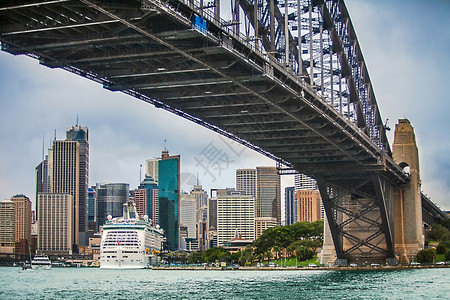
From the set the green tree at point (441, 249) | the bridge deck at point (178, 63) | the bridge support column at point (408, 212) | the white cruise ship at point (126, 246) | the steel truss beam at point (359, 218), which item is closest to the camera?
the bridge deck at point (178, 63)

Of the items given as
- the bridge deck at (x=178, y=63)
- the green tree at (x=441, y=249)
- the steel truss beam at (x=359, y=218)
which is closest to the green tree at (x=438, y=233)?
the green tree at (x=441, y=249)

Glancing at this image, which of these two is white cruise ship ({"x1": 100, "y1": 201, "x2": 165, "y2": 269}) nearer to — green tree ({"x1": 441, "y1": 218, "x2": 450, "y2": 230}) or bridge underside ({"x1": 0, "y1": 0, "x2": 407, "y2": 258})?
green tree ({"x1": 441, "y1": 218, "x2": 450, "y2": 230})

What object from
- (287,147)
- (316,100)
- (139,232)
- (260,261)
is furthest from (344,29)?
(139,232)

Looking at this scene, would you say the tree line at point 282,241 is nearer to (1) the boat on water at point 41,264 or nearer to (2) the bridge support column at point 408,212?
(2) the bridge support column at point 408,212

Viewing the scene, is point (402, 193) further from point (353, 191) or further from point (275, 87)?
point (275, 87)

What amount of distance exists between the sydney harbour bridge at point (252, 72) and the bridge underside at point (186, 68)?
0.07m

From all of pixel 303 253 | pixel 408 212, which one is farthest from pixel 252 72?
pixel 303 253

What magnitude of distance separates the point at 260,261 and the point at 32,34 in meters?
108

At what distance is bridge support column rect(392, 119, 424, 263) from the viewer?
8900 centimetres

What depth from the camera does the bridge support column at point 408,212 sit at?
292 ft

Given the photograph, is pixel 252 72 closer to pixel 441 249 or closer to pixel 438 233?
pixel 441 249

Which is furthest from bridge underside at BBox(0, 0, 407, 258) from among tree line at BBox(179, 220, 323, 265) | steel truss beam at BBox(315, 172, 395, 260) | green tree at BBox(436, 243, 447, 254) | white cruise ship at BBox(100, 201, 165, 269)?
white cruise ship at BBox(100, 201, 165, 269)

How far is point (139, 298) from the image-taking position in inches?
1592

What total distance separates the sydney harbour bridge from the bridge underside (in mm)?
69
